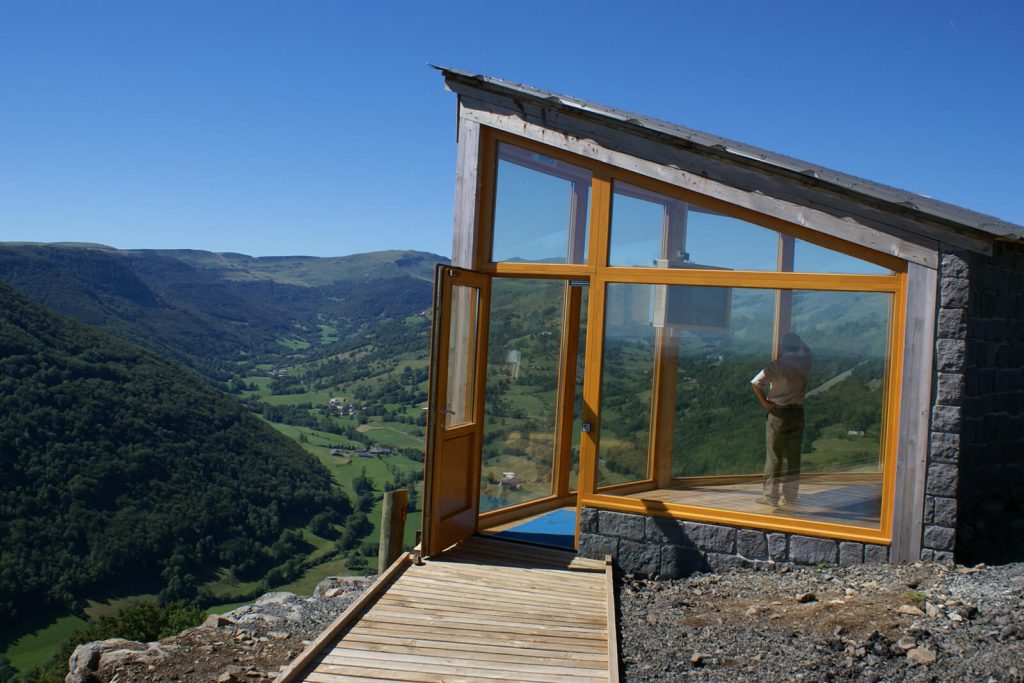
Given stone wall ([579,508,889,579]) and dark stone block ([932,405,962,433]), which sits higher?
dark stone block ([932,405,962,433])

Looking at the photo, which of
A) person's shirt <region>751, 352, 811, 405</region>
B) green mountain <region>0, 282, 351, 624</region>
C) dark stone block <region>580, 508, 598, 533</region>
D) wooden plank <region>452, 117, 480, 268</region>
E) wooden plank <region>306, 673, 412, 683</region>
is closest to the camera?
wooden plank <region>306, 673, 412, 683</region>

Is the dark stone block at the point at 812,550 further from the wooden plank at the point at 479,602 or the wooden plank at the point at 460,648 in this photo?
the wooden plank at the point at 460,648

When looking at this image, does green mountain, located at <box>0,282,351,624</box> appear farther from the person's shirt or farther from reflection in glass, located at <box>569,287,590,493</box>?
the person's shirt

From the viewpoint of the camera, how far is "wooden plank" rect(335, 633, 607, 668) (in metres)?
4.83

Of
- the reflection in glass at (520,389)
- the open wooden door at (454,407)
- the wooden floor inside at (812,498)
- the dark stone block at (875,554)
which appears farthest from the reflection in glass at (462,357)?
the dark stone block at (875,554)

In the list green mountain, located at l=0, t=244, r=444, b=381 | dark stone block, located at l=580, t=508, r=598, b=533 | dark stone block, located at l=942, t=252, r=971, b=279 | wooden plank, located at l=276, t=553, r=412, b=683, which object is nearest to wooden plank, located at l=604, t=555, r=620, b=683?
dark stone block, located at l=580, t=508, r=598, b=533

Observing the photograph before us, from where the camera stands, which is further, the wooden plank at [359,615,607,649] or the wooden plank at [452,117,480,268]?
the wooden plank at [452,117,480,268]

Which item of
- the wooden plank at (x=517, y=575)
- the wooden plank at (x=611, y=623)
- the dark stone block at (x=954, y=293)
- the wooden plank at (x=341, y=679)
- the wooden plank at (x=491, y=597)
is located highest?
the dark stone block at (x=954, y=293)

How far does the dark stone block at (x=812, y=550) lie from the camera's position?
5934 millimetres

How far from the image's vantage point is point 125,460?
52.8 meters

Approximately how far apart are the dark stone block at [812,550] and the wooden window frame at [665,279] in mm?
52

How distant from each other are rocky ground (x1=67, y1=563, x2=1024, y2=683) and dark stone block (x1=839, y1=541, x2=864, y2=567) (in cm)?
6

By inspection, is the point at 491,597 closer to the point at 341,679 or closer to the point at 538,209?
the point at 341,679

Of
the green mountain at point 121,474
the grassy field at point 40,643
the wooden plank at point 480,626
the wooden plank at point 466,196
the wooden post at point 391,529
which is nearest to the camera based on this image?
the wooden plank at point 480,626
